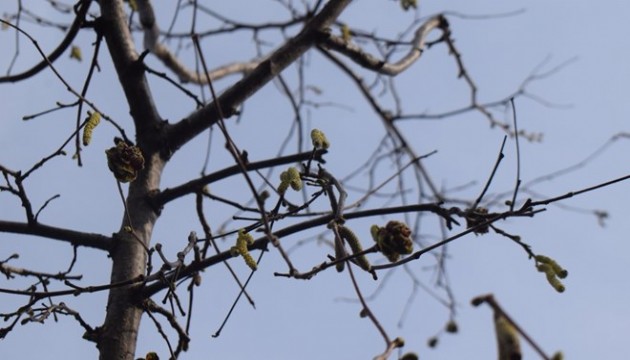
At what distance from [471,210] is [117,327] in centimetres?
100

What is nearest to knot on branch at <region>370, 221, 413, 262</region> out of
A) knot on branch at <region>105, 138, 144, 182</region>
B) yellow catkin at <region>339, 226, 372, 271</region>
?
yellow catkin at <region>339, 226, 372, 271</region>

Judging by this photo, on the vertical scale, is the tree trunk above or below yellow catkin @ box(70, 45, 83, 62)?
below

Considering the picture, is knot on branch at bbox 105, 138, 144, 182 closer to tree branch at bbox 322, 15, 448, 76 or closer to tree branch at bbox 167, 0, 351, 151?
tree branch at bbox 167, 0, 351, 151

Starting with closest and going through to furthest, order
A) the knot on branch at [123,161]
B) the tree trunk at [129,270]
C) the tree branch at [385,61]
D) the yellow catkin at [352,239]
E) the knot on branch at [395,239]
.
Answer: the knot on branch at [395,239]
the yellow catkin at [352,239]
the knot on branch at [123,161]
the tree trunk at [129,270]
the tree branch at [385,61]

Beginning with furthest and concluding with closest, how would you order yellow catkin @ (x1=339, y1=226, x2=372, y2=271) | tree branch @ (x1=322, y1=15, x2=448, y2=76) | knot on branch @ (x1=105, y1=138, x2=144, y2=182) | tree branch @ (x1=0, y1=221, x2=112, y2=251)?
tree branch @ (x1=322, y1=15, x2=448, y2=76)
tree branch @ (x1=0, y1=221, x2=112, y2=251)
knot on branch @ (x1=105, y1=138, x2=144, y2=182)
yellow catkin @ (x1=339, y1=226, x2=372, y2=271)

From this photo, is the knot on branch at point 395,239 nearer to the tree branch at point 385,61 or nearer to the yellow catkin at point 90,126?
the yellow catkin at point 90,126

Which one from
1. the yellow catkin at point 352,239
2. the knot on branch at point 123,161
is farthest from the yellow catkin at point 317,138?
the knot on branch at point 123,161

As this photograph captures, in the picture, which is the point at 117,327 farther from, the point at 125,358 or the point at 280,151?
the point at 280,151

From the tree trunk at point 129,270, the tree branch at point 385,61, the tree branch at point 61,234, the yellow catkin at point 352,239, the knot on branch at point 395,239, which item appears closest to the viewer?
the knot on branch at point 395,239

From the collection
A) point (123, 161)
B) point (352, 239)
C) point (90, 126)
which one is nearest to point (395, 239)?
point (352, 239)

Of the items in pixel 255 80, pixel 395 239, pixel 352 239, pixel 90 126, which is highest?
pixel 255 80

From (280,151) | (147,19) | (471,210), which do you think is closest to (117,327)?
(471,210)

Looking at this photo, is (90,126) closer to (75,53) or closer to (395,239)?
(395,239)

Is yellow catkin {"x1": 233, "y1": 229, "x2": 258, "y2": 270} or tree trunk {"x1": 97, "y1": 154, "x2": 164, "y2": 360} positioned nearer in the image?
yellow catkin {"x1": 233, "y1": 229, "x2": 258, "y2": 270}
